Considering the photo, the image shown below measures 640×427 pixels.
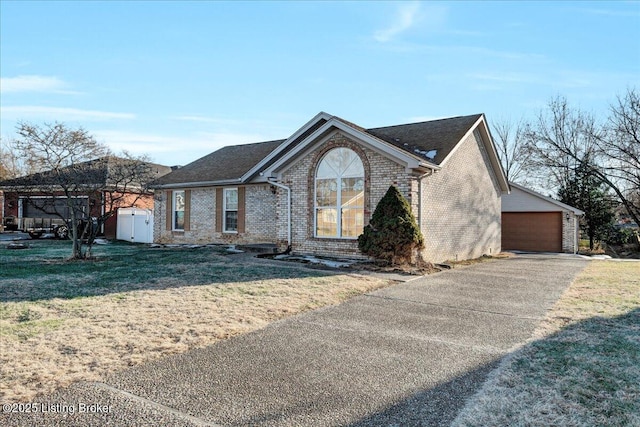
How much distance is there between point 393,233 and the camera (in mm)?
11523

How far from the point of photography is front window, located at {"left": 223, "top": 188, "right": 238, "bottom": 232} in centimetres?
1862

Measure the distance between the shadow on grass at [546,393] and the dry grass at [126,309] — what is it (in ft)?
9.33

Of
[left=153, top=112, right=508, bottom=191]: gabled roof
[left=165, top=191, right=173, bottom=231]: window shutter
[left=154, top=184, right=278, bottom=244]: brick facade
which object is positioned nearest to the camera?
[left=153, top=112, right=508, bottom=191]: gabled roof

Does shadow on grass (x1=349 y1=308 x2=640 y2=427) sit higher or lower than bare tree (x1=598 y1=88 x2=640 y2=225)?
lower

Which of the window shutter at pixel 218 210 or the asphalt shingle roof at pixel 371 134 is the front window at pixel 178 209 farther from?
the window shutter at pixel 218 210

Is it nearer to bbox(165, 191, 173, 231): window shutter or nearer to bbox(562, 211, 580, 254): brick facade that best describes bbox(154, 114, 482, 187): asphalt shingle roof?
bbox(165, 191, 173, 231): window shutter

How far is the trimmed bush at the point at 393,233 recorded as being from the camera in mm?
11500

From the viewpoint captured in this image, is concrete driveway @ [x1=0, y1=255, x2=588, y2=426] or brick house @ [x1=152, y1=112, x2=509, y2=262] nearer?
concrete driveway @ [x1=0, y1=255, x2=588, y2=426]

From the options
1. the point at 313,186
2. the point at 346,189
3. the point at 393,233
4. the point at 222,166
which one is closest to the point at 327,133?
the point at 313,186

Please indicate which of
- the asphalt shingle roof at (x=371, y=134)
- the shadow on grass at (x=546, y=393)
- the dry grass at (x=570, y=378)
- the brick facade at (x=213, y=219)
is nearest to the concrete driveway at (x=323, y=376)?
the shadow on grass at (x=546, y=393)

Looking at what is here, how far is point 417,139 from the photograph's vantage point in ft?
53.0

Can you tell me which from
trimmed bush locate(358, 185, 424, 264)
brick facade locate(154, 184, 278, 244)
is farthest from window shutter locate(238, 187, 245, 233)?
trimmed bush locate(358, 185, 424, 264)

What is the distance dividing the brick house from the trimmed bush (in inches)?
28.0

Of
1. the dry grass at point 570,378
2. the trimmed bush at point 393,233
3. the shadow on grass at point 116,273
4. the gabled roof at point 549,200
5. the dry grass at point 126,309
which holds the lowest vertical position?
the dry grass at point 570,378
